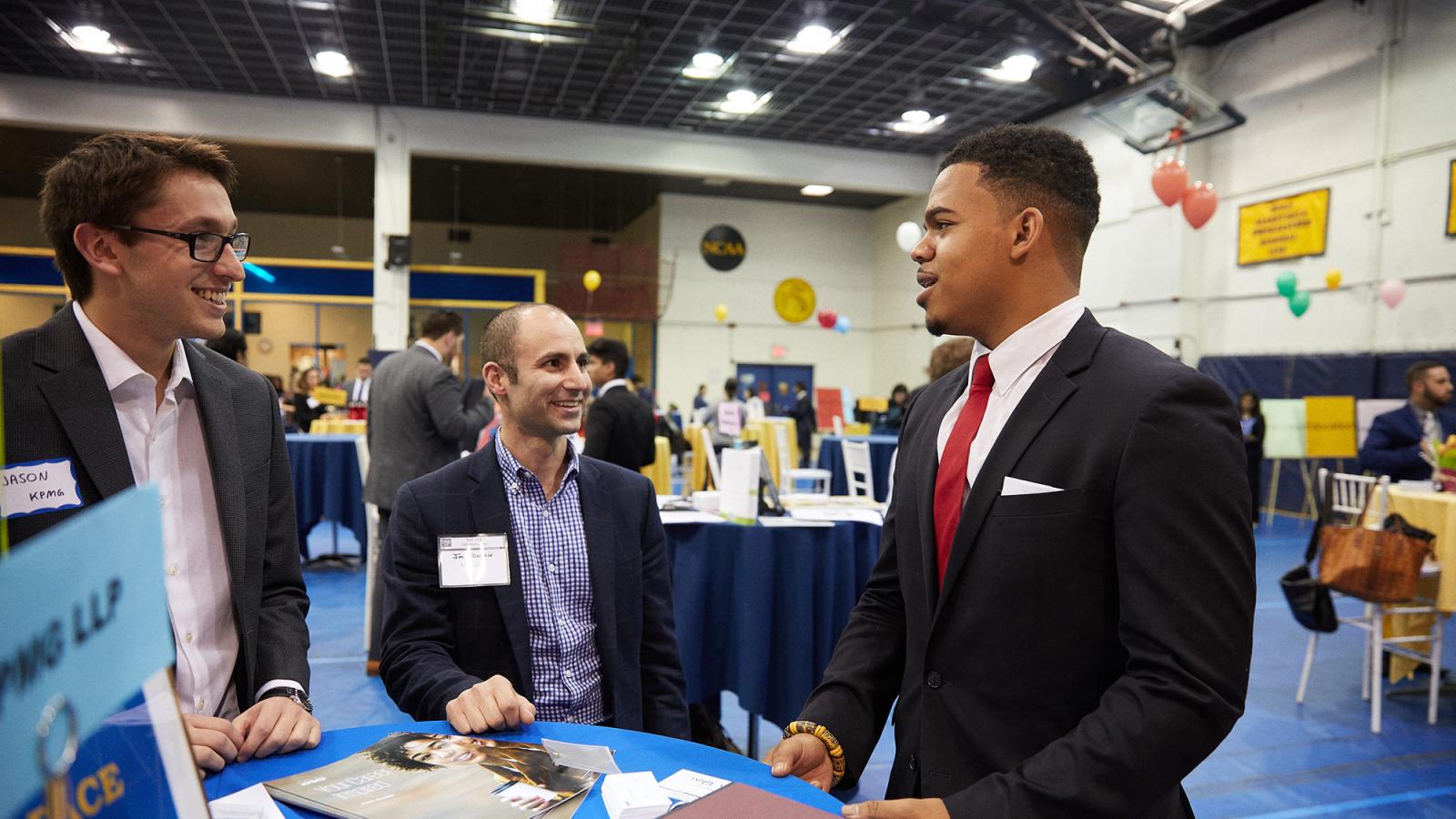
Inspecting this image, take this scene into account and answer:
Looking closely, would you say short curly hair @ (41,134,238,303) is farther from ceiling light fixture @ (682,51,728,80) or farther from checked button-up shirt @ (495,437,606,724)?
ceiling light fixture @ (682,51,728,80)

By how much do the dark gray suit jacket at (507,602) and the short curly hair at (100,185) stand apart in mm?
733

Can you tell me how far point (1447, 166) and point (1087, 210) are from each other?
9.30 meters

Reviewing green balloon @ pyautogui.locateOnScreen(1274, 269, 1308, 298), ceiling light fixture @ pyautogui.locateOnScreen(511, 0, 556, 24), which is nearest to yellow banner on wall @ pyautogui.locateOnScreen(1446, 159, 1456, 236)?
green balloon @ pyautogui.locateOnScreen(1274, 269, 1308, 298)

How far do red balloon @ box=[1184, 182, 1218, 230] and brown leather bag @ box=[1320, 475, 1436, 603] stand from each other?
18.7 feet

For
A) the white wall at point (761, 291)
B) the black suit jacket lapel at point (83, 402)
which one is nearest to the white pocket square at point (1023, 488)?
the black suit jacket lapel at point (83, 402)

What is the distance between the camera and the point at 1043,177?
1.22 m

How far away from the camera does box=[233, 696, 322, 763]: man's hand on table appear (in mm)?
1184

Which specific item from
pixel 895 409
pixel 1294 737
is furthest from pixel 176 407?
pixel 895 409

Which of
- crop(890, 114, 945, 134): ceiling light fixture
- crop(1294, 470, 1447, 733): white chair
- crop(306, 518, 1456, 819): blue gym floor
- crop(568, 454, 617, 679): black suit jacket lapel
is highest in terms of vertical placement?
crop(890, 114, 945, 134): ceiling light fixture

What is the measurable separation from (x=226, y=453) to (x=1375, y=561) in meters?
4.38

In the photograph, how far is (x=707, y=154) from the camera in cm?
1324

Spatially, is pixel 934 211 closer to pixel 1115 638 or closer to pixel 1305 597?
pixel 1115 638

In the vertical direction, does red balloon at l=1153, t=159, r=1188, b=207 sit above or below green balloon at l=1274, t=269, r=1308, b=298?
above

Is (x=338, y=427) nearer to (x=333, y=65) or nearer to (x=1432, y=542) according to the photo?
(x=333, y=65)
